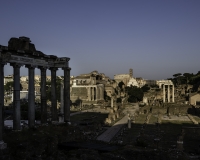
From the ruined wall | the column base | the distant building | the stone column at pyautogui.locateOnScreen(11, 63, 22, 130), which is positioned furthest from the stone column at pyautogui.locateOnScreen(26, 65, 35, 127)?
the ruined wall

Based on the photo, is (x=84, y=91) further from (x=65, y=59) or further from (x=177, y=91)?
(x=65, y=59)

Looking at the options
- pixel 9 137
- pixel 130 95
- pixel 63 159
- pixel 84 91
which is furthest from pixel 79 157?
pixel 84 91

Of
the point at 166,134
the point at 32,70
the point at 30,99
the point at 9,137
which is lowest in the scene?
the point at 166,134

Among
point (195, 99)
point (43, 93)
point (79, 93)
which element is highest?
point (43, 93)

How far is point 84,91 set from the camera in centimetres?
8769

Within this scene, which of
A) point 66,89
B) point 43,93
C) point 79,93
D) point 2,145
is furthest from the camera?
point 79,93

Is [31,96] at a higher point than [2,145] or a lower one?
Answer: higher

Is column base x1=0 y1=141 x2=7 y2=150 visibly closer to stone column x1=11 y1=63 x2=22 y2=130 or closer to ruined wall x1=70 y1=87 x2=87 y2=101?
stone column x1=11 y1=63 x2=22 y2=130

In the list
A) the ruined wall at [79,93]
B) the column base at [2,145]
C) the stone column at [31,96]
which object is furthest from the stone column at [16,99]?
the ruined wall at [79,93]

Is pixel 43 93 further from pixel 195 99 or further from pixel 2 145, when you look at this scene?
pixel 195 99

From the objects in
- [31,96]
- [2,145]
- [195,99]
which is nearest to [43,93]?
[31,96]

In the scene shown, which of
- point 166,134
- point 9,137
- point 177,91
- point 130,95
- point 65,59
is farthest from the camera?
point 177,91

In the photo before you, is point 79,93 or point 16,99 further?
point 79,93

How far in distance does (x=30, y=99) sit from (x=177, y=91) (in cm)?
7509
